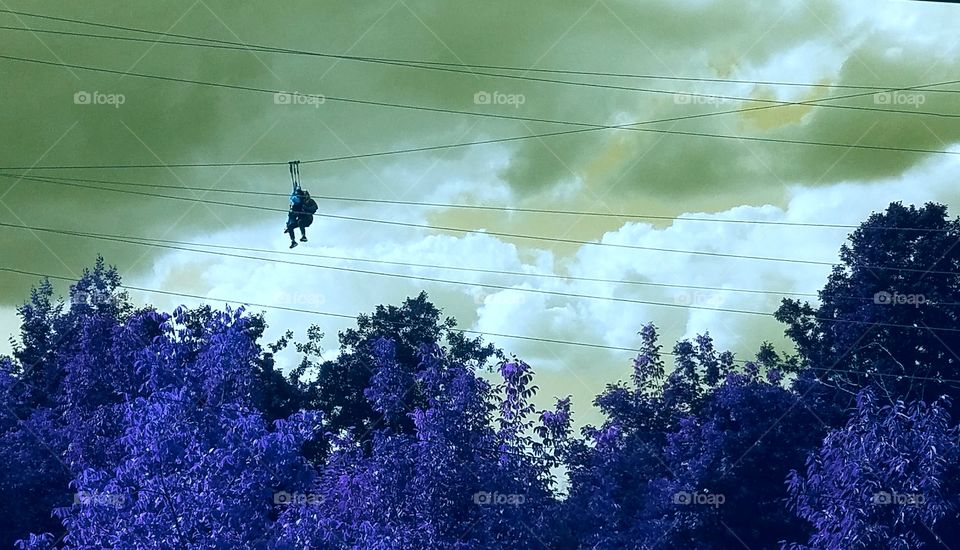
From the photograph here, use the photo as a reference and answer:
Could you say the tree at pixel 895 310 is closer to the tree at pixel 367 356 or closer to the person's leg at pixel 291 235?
the tree at pixel 367 356

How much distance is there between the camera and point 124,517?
20.1 metres

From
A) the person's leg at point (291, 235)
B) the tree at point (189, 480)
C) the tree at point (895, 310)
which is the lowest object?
the tree at point (189, 480)

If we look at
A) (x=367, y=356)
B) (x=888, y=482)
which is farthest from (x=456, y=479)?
(x=367, y=356)

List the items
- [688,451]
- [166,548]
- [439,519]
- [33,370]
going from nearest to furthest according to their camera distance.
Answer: [166,548], [439,519], [688,451], [33,370]

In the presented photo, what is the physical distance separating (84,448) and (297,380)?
1383cm

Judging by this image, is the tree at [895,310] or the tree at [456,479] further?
the tree at [895,310]

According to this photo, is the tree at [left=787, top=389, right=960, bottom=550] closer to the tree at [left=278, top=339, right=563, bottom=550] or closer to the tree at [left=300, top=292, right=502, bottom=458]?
the tree at [left=278, top=339, right=563, bottom=550]

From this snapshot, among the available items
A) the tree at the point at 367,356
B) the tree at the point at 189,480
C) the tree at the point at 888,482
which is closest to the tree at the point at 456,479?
the tree at the point at 189,480

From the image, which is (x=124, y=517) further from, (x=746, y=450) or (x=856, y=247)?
(x=856, y=247)

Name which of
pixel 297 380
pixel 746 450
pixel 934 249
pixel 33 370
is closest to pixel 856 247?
pixel 934 249

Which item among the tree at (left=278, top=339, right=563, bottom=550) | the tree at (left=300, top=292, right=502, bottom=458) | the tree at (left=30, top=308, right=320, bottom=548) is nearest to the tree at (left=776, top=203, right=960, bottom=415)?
the tree at (left=300, top=292, right=502, bottom=458)

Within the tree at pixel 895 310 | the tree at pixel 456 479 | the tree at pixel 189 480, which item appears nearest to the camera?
the tree at pixel 189 480

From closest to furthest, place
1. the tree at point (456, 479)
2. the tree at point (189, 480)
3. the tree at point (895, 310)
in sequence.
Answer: the tree at point (189, 480) → the tree at point (456, 479) → the tree at point (895, 310)

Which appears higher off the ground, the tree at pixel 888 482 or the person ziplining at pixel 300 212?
the person ziplining at pixel 300 212
